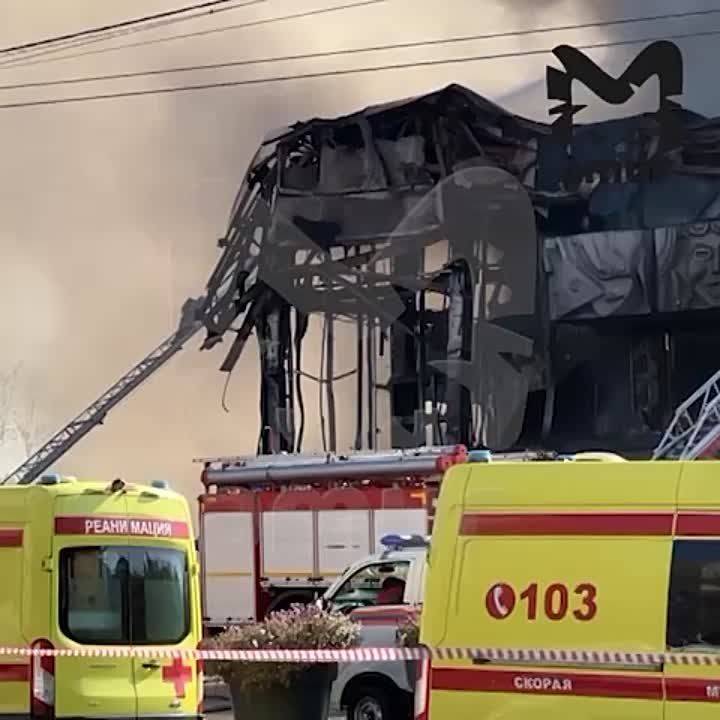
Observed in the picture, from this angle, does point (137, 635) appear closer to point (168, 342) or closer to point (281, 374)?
point (281, 374)

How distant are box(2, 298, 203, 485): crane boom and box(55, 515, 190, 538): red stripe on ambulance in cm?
3343

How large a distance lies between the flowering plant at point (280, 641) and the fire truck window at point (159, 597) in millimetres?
1397

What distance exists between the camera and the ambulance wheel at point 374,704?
41.8 ft

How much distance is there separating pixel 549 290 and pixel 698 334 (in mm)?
4995

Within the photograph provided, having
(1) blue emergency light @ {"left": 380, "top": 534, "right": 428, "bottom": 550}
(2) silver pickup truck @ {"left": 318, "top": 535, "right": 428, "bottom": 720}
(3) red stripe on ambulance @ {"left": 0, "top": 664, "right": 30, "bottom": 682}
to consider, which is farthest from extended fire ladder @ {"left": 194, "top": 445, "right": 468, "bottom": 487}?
(3) red stripe on ambulance @ {"left": 0, "top": 664, "right": 30, "bottom": 682}

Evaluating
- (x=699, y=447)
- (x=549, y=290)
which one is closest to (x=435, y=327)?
(x=549, y=290)

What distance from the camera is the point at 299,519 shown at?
22.2 meters

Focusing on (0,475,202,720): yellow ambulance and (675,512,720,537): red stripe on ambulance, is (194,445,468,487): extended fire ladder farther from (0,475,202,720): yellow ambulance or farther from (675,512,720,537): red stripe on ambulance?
(675,512,720,537): red stripe on ambulance

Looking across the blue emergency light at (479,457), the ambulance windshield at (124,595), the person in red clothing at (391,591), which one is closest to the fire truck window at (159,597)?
the ambulance windshield at (124,595)

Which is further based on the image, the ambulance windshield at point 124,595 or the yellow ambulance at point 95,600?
the ambulance windshield at point 124,595

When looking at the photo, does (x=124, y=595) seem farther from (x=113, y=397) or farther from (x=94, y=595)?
(x=113, y=397)

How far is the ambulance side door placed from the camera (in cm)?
690

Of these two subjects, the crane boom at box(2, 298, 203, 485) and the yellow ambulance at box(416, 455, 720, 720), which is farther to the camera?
the crane boom at box(2, 298, 203, 485)

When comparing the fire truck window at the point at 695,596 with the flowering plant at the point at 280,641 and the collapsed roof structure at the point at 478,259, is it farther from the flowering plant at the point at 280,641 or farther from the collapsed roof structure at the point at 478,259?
the collapsed roof structure at the point at 478,259
